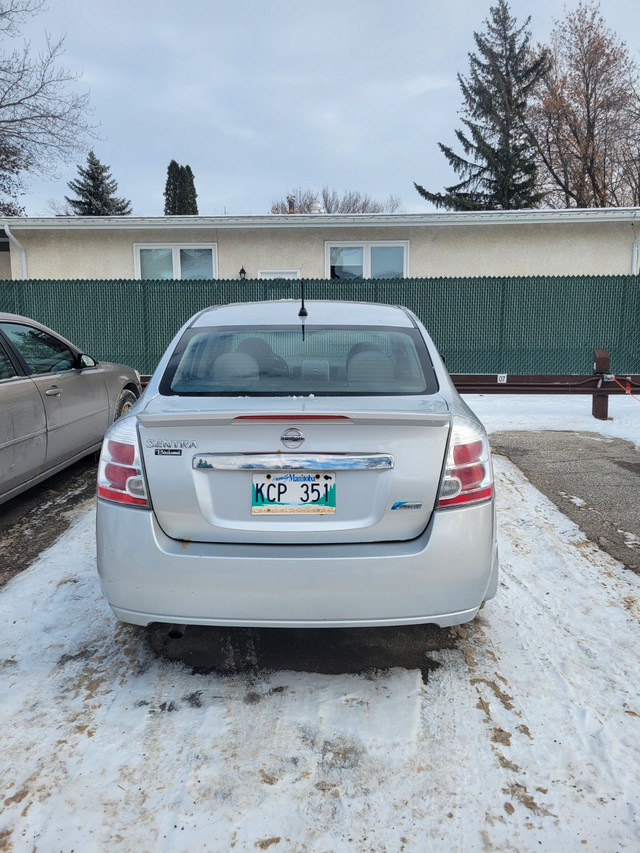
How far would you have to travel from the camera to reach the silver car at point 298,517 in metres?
2.32

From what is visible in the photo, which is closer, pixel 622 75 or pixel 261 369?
pixel 261 369

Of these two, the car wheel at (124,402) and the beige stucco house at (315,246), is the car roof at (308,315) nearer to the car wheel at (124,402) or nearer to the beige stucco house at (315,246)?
the car wheel at (124,402)

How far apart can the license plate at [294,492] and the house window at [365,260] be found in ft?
44.9

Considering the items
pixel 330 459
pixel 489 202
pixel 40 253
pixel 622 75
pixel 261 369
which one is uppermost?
pixel 622 75

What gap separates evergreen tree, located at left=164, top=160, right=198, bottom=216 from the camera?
40.5 metres

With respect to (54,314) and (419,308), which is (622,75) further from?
(54,314)

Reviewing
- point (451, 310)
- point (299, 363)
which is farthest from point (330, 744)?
point (451, 310)

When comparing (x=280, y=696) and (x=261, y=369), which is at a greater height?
(x=261, y=369)

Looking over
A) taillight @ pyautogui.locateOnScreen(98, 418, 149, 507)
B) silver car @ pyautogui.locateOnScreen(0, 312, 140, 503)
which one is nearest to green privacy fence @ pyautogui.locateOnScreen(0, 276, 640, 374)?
silver car @ pyautogui.locateOnScreen(0, 312, 140, 503)

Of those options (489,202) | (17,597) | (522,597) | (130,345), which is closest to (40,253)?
(130,345)

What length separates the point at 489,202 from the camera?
32.3 metres

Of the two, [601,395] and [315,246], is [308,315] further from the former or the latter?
[315,246]

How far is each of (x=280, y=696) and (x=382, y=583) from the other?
0.70m

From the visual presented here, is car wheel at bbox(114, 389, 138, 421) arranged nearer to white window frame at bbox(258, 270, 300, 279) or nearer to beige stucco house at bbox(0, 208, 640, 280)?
beige stucco house at bbox(0, 208, 640, 280)
